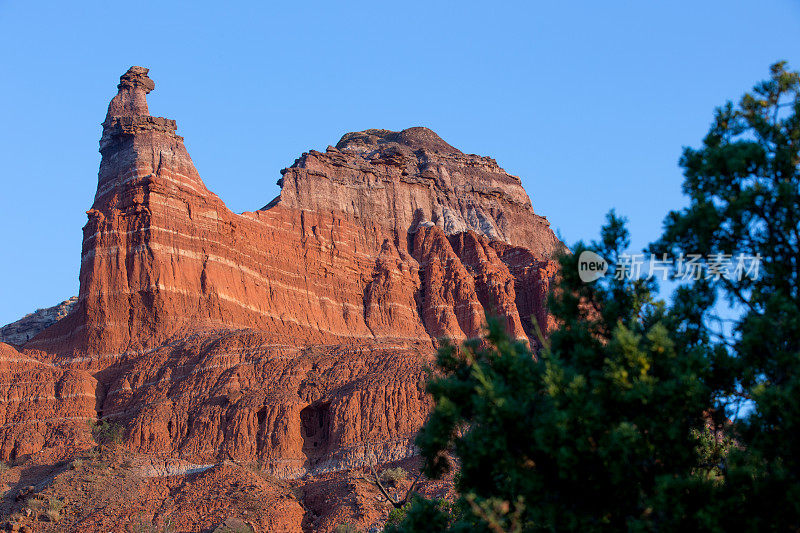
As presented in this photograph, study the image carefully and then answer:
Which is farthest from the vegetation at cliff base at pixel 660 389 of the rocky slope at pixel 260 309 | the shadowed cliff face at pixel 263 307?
the rocky slope at pixel 260 309

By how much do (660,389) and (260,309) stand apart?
6061 centimetres

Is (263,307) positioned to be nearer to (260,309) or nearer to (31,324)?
(260,309)

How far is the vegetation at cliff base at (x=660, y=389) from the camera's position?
53.1 feet

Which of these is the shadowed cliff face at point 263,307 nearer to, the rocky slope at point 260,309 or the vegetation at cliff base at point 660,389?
the rocky slope at point 260,309

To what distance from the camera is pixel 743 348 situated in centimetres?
1744

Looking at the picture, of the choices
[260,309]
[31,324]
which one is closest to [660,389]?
[260,309]

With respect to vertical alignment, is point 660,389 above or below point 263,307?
below

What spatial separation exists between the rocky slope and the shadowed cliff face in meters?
0.14

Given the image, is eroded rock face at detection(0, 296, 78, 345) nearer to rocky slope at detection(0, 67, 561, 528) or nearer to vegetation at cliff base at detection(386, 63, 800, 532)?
rocky slope at detection(0, 67, 561, 528)

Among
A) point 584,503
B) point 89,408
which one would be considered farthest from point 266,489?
point 584,503

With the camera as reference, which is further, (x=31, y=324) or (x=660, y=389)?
(x=31, y=324)

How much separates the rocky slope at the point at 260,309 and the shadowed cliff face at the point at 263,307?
0.14 meters

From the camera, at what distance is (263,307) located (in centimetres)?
7531

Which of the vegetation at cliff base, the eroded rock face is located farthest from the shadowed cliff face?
the vegetation at cliff base
